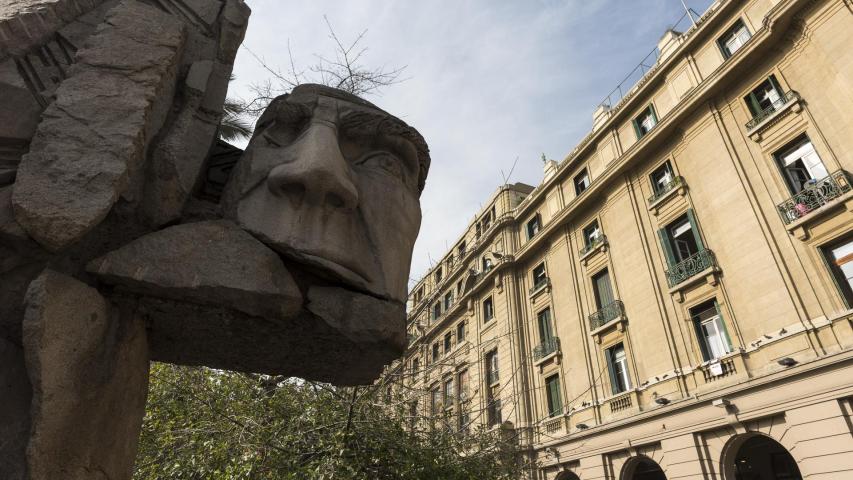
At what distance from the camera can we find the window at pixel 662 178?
15.7 meters

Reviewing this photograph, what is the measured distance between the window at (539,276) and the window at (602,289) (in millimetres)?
2875

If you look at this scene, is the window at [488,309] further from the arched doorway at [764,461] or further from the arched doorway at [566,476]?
the arched doorway at [764,461]

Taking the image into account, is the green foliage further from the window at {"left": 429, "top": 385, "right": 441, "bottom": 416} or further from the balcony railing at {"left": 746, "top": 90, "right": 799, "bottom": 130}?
Result: the balcony railing at {"left": 746, "top": 90, "right": 799, "bottom": 130}

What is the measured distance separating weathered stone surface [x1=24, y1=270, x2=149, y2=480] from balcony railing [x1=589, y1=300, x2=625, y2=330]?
1581cm

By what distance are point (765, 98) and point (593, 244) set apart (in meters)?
6.84

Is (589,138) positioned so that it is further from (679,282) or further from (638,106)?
(679,282)

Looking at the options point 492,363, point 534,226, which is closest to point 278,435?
point 492,363

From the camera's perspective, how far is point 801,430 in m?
10.1

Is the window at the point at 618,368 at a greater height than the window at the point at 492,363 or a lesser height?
lesser

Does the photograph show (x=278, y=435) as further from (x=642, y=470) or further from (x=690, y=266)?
(x=642, y=470)

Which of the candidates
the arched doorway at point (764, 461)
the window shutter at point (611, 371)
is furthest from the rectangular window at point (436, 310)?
the arched doorway at point (764, 461)

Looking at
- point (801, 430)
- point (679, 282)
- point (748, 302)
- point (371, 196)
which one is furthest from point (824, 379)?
point (371, 196)

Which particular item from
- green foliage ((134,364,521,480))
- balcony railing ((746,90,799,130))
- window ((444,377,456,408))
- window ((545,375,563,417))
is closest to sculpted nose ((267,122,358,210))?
green foliage ((134,364,521,480))

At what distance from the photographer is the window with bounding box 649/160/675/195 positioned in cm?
1573
